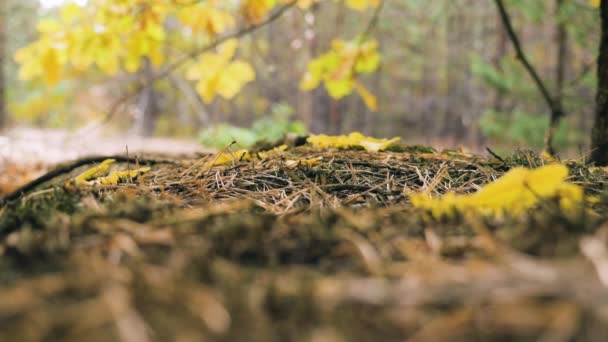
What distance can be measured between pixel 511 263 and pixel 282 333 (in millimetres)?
241

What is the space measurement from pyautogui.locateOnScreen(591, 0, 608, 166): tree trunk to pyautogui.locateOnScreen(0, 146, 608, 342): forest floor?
3.12 ft

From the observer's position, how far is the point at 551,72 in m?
15.7

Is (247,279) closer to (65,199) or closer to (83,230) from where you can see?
(83,230)

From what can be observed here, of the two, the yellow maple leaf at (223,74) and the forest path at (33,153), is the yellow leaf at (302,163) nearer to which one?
the forest path at (33,153)

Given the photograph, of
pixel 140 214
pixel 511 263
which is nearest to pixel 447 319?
pixel 511 263

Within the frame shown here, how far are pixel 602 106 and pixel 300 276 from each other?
1.62m

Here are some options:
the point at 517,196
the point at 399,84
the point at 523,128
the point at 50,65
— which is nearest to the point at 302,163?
the point at 517,196

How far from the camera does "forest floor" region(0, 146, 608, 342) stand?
36 cm

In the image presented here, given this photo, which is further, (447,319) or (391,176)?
(391,176)

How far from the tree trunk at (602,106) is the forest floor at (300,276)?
952 mm

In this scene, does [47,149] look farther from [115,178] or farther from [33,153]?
[115,178]

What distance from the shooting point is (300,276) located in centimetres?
44

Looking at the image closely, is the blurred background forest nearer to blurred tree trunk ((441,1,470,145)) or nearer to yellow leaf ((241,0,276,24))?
blurred tree trunk ((441,1,470,145))

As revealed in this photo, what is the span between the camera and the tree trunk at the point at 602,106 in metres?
1.52
